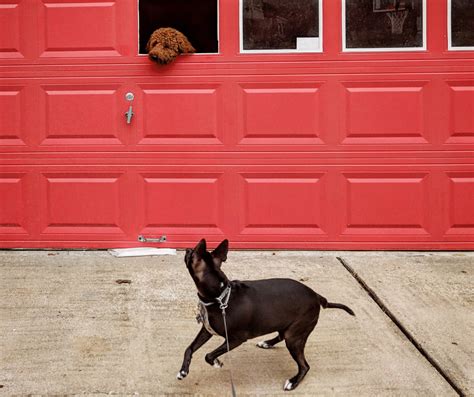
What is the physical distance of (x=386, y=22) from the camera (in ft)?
20.2

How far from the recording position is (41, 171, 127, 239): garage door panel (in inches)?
248

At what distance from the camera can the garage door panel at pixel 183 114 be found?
624 cm

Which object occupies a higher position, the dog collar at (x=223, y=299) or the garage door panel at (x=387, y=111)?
the garage door panel at (x=387, y=111)

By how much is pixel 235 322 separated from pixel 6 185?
380cm

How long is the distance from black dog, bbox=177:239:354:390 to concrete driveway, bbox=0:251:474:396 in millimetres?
245

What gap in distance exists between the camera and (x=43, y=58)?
6.28m

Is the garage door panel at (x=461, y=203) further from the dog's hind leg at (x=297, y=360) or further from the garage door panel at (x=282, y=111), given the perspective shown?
the dog's hind leg at (x=297, y=360)

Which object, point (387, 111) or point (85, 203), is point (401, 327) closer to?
point (387, 111)

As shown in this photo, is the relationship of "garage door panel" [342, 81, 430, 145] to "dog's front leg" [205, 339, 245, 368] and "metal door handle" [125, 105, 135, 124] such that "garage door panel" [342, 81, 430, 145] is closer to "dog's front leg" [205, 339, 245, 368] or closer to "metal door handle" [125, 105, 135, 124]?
"metal door handle" [125, 105, 135, 124]

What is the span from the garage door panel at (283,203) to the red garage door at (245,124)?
1cm

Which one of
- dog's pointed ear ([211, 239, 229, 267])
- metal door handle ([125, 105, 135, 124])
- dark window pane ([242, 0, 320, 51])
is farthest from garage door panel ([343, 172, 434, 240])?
dog's pointed ear ([211, 239, 229, 267])

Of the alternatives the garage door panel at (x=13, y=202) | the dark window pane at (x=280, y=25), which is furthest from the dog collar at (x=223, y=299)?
the garage door panel at (x=13, y=202)

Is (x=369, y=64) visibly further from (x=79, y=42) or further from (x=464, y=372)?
(x=464, y=372)

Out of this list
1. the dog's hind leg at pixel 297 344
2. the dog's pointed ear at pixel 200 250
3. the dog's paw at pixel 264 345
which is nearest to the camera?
the dog's pointed ear at pixel 200 250
